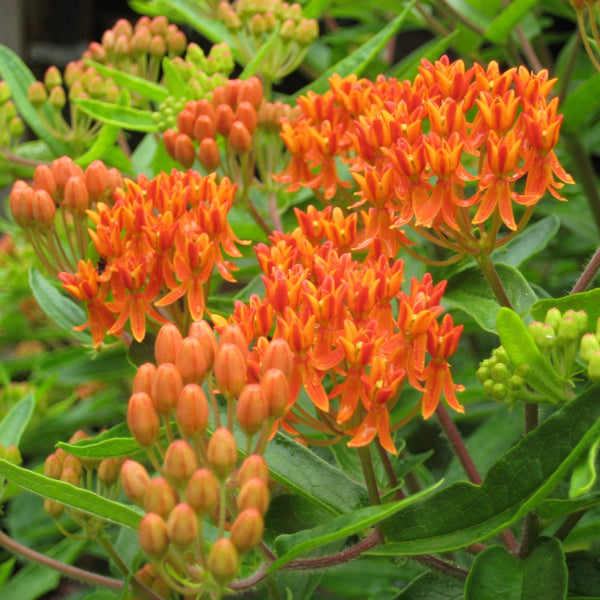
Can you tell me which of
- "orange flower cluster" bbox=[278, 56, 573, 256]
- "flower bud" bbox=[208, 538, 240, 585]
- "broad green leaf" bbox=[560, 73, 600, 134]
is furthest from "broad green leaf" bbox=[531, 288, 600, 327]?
"broad green leaf" bbox=[560, 73, 600, 134]

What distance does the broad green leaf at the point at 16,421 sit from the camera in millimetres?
Result: 2088

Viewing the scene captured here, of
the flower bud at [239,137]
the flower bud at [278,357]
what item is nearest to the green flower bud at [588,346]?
the flower bud at [278,357]

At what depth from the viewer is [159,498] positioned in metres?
1.11

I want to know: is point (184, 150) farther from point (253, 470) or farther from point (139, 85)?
point (253, 470)

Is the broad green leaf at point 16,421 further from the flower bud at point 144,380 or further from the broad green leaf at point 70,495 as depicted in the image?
the flower bud at point 144,380

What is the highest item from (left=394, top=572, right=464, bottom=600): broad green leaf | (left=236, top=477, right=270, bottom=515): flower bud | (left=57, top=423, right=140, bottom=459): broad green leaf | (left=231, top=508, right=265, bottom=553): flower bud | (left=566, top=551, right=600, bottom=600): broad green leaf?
(left=236, top=477, right=270, bottom=515): flower bud

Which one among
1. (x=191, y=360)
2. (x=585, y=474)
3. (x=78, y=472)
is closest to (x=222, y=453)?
(x=191, y=360)

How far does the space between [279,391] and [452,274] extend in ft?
2.38

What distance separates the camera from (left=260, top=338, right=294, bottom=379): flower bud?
122cm

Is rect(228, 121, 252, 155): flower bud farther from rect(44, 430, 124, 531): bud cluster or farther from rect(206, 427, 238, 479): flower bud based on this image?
rect(206, 427, 238, 479): flower bud

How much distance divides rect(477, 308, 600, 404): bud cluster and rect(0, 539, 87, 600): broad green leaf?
4.18 ft

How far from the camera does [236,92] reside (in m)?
1.99

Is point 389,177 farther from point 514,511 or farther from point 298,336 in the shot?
point 514,511

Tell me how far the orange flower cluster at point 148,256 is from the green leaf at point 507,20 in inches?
42.9
